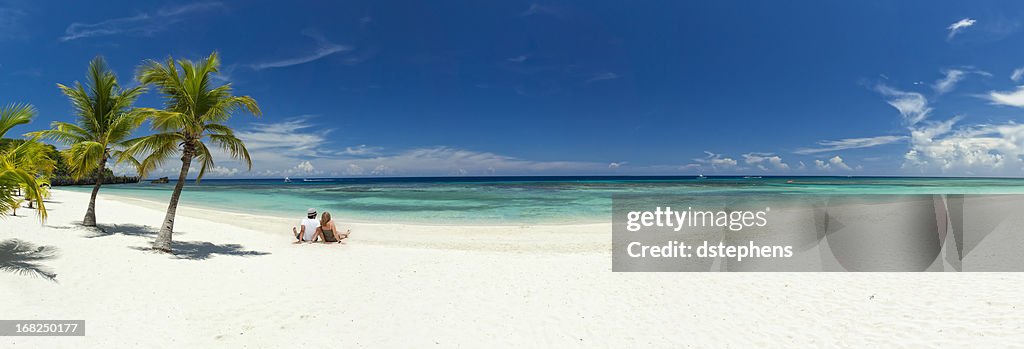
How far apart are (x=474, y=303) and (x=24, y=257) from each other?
813cm

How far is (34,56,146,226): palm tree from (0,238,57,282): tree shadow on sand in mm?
2206

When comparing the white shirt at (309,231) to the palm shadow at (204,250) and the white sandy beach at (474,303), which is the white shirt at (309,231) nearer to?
the palm shadow at (204,250)

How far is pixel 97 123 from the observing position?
34.9 feet

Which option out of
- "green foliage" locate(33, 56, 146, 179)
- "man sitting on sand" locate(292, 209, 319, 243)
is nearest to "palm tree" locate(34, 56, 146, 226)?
"green foliage" locate(33, 56, 146, 179)

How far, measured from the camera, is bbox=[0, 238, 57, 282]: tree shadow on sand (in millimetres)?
6426

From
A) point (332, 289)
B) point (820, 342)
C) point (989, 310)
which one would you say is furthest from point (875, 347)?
point (332, 289)

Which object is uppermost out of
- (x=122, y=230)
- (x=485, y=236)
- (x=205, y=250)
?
(x=122, y=230)

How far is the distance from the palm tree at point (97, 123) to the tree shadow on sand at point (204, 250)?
2.33 metres

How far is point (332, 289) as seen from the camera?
6602 mm

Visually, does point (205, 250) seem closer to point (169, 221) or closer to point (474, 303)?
point (169, 221)

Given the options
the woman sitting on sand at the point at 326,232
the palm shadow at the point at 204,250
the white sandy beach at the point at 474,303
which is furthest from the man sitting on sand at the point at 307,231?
the white sandy beach at the point at 474,303

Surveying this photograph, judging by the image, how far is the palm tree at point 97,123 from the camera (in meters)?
9.84

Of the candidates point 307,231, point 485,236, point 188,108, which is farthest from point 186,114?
point 485,236

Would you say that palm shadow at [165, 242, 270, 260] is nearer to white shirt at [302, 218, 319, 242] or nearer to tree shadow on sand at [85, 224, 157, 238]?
white shirt at [302, 218, 319, 242]
